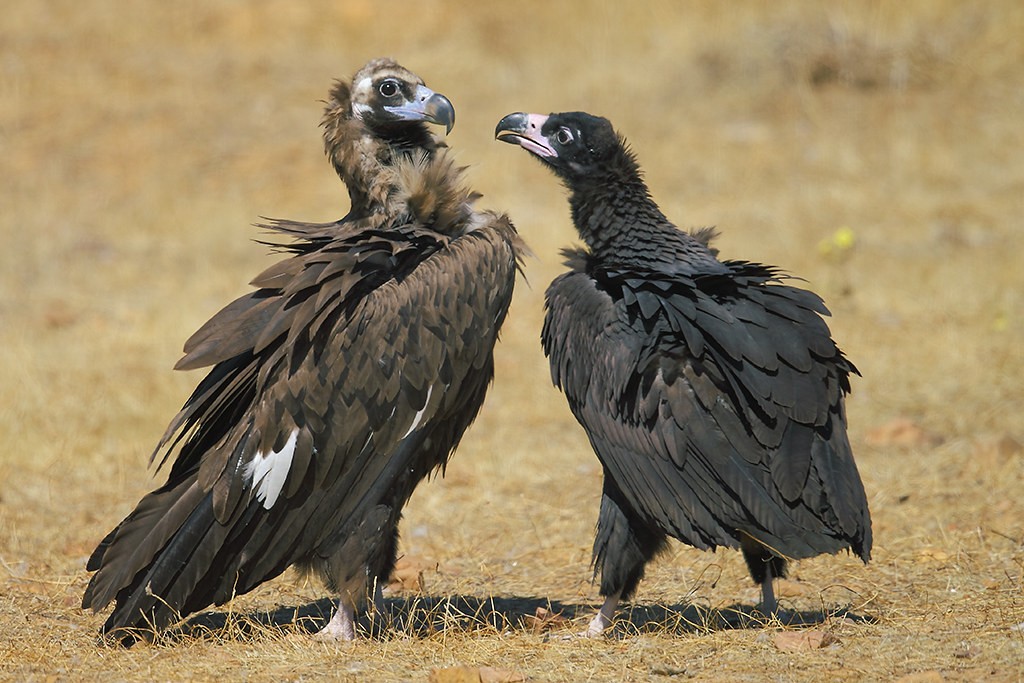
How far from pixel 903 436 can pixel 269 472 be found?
4.54 metres

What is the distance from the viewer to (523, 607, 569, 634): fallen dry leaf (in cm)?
511

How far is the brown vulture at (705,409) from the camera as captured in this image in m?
4.70

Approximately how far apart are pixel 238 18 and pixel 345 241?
42.7 feet

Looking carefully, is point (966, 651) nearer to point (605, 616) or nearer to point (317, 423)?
point (605, 616)

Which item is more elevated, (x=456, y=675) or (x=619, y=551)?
(x=619, y=551)

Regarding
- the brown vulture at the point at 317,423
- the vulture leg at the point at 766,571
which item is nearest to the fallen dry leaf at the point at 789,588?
the vulture leg at the point at 766,571

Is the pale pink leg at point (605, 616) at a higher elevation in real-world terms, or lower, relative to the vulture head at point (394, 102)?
lower

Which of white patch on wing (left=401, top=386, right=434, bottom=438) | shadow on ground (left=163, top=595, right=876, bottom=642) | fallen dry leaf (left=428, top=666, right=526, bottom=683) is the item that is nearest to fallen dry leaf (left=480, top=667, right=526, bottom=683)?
fallen dry leaf (left=428, top=666, right=526, bottom=683)

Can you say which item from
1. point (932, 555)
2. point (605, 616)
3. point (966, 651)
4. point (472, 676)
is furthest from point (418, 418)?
point (932, 555)

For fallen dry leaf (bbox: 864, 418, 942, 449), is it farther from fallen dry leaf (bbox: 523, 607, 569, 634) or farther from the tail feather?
the tail feather

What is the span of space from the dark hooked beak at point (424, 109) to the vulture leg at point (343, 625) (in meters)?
2.09

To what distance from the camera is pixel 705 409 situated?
4.84 meters

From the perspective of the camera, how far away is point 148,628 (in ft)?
15.9

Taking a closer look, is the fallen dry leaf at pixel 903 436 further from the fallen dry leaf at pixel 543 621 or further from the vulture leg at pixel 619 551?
the fallen dry leaf at pixel 543 621
